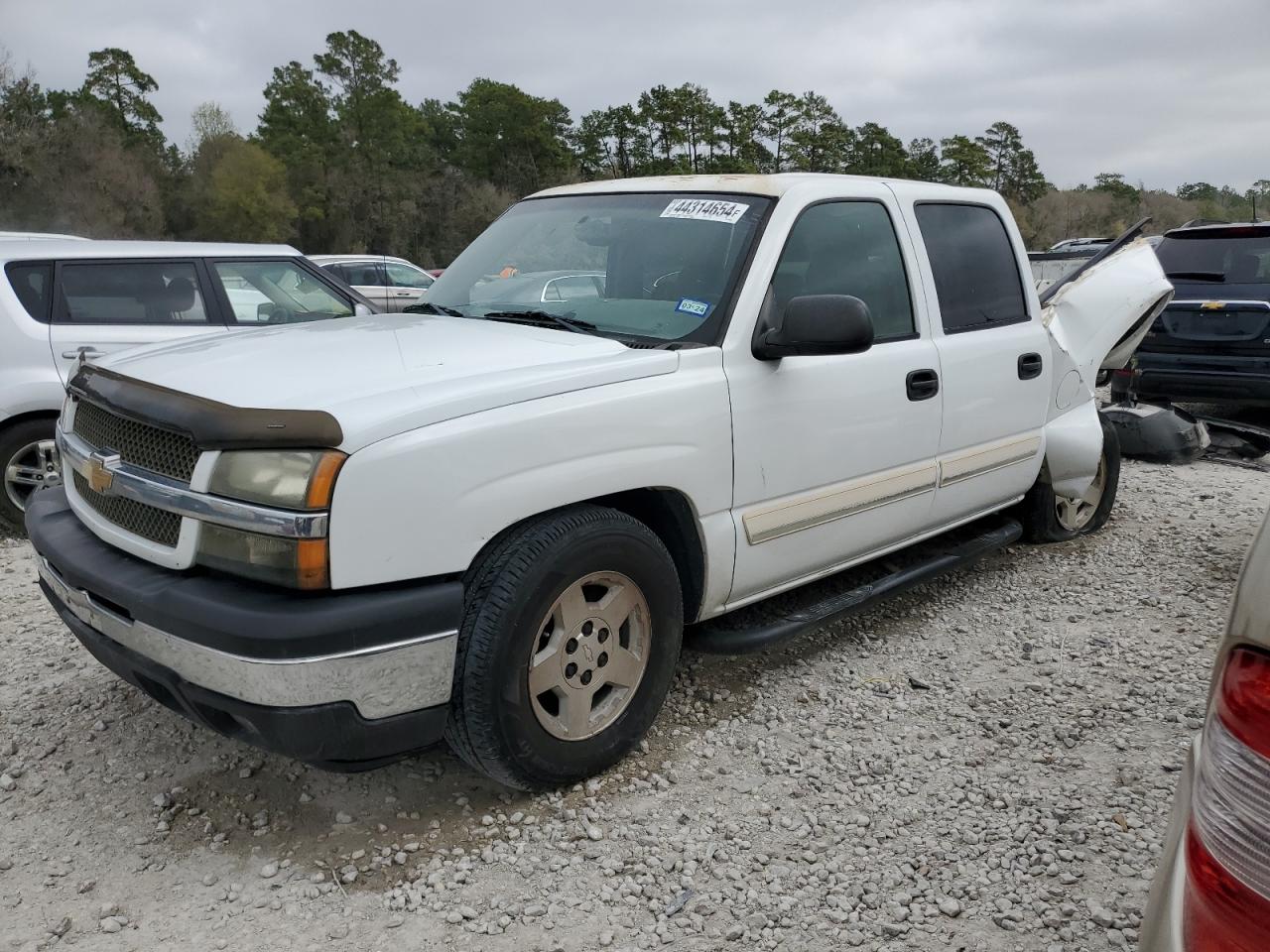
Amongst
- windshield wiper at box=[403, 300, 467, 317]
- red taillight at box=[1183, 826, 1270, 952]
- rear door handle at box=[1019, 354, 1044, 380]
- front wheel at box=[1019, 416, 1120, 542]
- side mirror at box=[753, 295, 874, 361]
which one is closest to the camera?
red taillight at box=[1183, 826, 1270, 952]

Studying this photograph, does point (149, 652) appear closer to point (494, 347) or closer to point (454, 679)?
point (454, 679)

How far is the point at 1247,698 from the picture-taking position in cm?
114

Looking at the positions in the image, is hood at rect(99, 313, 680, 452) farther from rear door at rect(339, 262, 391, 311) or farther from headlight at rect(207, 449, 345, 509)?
rear door at rect(339, 262, 391, 311)

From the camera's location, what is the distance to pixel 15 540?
5.51 metres

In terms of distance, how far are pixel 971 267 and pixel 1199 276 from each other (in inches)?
219

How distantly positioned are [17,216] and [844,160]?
171 ft

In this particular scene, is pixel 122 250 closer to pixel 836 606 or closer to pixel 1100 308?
pixel 836 606

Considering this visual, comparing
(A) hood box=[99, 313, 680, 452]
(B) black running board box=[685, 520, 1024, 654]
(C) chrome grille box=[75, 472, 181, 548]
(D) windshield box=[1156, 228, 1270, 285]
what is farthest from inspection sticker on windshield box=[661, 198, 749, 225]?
(D) windshield box=[1156, 228, 1270, 285]

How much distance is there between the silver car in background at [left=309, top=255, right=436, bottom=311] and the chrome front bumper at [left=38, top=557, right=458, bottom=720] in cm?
1245

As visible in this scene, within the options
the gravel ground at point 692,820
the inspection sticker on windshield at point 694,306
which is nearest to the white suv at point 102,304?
the gravel ground at point 692,820

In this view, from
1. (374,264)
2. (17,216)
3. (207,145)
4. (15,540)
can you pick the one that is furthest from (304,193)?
(15,540)

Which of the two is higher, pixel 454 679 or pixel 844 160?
pixel 844 160

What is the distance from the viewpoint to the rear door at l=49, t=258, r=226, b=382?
5.68 meters

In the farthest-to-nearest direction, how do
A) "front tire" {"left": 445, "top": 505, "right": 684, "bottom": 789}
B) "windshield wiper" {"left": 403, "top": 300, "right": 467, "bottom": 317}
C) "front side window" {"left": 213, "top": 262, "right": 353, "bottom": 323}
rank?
"front side window" {"left": 213, "top": 262, "right": 353, "bottom": 323} → "windshield wiper" {"left": 403, "top": 300, "right": 467, "bottom": 317} → "front tire" {"left": 445, "top": 505, "right": 684, "bottom": 789}
